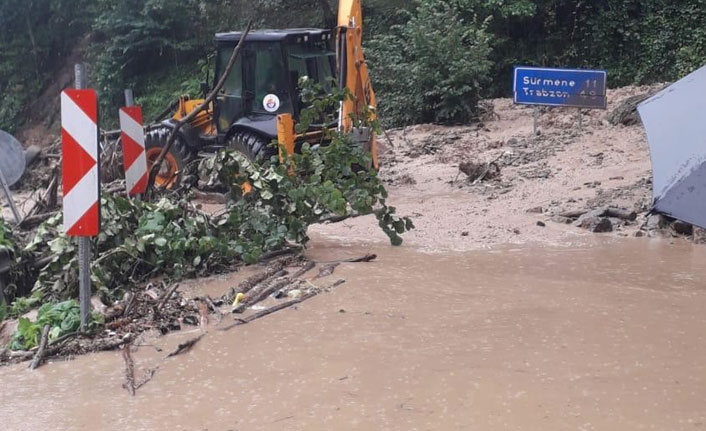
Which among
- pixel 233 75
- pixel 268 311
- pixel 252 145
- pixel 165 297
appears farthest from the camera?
pixel 233 75

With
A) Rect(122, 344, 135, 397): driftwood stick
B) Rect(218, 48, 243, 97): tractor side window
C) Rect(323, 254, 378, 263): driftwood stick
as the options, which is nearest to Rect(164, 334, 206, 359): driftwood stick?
Rect(122, 344, 135, 397): driftwood stick

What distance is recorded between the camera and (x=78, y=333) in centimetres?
586

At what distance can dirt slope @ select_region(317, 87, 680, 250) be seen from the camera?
386 inches

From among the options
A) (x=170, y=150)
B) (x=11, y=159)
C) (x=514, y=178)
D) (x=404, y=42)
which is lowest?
(x=514, y=178)

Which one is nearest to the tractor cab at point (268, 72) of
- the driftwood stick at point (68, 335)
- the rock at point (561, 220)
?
the rock at point (561, 220)

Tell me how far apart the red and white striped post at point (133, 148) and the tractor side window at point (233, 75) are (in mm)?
5162

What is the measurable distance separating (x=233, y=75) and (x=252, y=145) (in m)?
1.16

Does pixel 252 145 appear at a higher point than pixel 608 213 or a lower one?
higher

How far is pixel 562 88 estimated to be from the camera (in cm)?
1570

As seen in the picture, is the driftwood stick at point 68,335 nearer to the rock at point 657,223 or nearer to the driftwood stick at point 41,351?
the driftwood stick at point 41,351

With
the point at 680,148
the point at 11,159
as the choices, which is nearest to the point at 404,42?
the point at 11,159

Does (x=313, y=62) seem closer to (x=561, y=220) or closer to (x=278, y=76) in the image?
(x=278, y=76)

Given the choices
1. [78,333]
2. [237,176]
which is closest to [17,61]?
[237,176]

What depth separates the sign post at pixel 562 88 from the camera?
1559 centimetres
